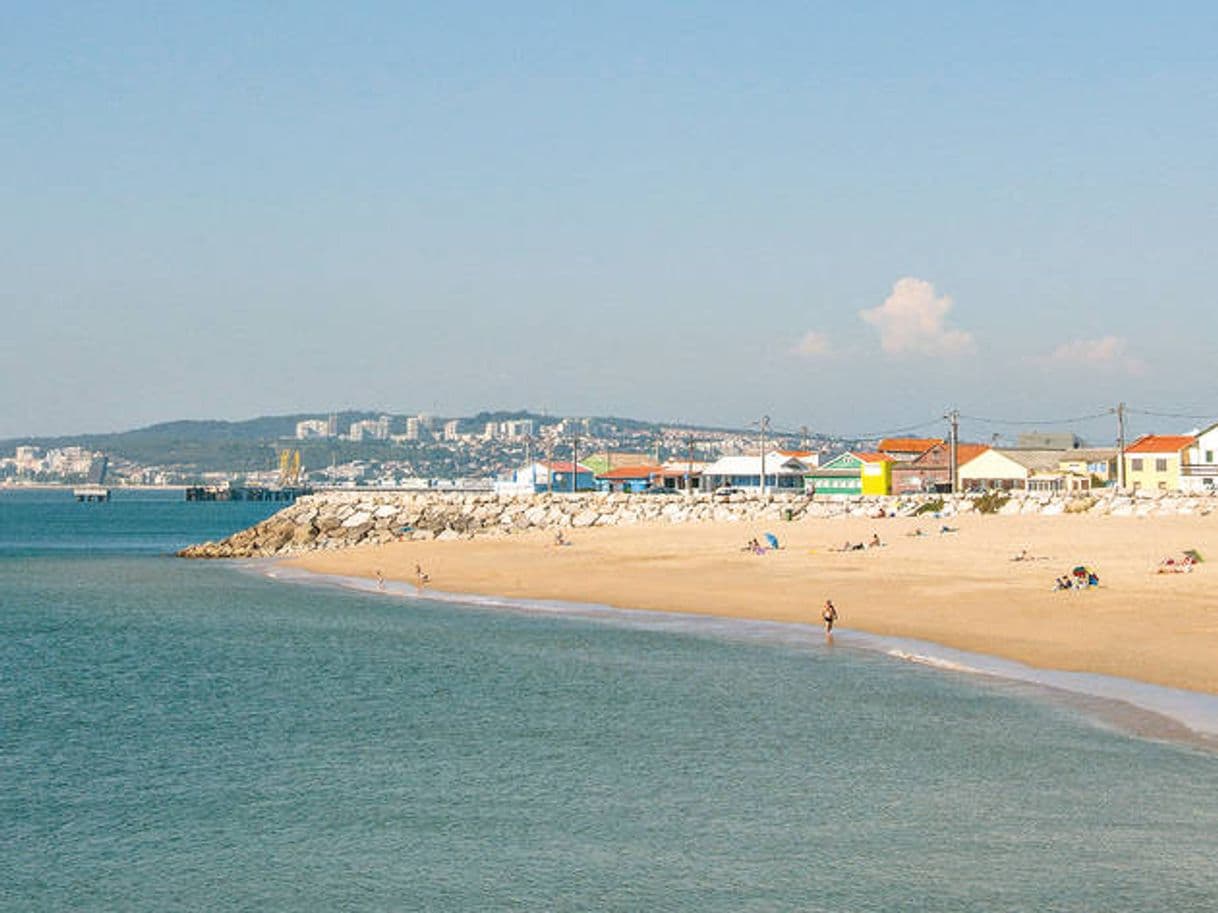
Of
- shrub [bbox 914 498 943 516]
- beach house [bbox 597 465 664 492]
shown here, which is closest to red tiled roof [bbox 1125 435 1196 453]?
shrub [bbox 914 498 943 516]

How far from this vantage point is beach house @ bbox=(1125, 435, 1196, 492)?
110 m

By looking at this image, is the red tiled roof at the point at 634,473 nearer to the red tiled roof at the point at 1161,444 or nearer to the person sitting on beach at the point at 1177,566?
the red tiled roof at the point at 1161,444

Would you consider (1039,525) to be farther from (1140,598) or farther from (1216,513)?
(1140,598)

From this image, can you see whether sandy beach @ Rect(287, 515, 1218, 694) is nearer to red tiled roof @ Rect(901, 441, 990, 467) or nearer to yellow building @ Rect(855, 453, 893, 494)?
yellow building @ Rect(855, 453, 893, 494)

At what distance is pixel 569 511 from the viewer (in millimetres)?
104625

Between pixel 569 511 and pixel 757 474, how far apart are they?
40.9 m

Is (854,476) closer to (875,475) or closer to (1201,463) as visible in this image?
(875,475)

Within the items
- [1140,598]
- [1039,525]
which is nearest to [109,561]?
[1039,525]

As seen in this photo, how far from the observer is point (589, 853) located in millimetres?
20703

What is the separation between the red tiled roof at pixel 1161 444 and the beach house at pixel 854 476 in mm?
19244

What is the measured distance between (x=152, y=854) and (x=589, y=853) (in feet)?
20.5

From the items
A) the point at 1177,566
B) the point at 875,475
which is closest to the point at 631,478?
the point at 875,475

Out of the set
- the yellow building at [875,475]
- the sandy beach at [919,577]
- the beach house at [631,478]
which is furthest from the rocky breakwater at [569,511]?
the beach house at [631,478]

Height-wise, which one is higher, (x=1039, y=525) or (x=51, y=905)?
(x=1039, y=525)
